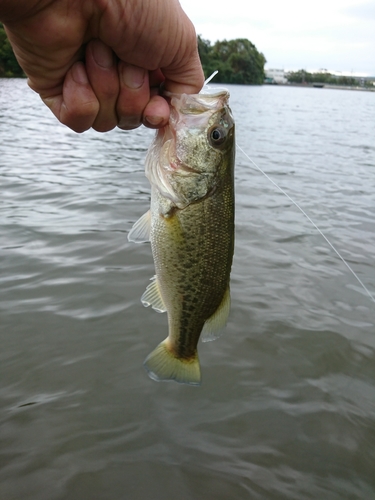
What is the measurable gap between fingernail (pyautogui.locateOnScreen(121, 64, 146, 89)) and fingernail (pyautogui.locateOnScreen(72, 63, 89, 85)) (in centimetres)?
18

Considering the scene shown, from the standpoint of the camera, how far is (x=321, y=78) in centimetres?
17462

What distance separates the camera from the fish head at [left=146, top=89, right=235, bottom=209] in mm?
2416

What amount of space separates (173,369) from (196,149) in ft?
4.52

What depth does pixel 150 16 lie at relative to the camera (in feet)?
6.26

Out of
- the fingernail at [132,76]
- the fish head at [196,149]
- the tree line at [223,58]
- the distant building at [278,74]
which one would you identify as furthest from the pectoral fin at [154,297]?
the distant building at [278,74]

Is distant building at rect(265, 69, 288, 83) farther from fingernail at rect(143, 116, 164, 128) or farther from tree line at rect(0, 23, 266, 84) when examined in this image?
fingernail at rect(143, 116, 164, 128)

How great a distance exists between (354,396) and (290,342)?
90cm

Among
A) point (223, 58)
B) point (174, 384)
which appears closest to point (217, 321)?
point (174, 384)

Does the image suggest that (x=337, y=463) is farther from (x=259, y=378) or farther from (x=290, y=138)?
(x=290, y=138)

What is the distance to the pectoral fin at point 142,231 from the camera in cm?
266

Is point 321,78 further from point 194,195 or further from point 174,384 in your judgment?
point 194,195

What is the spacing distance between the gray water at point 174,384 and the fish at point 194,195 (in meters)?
1.60

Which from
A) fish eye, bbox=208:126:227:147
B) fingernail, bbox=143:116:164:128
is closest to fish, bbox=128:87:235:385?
fish eye, bbox=208:126:227:147

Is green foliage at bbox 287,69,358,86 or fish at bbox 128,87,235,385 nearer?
fish at bbox 128,87,235,385
